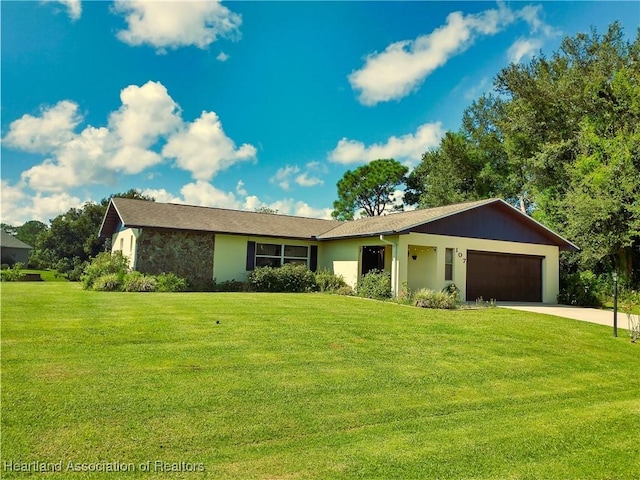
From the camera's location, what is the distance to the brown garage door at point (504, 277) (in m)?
18.8

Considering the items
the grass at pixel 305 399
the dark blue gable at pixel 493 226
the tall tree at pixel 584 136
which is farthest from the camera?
the tall tree at pixel 584 136

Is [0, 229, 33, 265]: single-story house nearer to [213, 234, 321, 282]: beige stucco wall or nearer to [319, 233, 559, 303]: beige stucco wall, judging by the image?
[213, 234, 321, 282]: beige stucco wall

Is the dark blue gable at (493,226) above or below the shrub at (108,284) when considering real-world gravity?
above

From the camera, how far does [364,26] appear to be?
16031 millimetres

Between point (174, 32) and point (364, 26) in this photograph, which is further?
point (364, 26)

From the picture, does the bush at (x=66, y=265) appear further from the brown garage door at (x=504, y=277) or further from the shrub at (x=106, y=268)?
the brown garage door at (x=504, y=277)

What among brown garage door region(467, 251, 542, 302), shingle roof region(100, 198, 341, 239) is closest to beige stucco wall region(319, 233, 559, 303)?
brown garage door region(467, 251, 542, 302)

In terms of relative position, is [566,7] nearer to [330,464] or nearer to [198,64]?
[198,64]

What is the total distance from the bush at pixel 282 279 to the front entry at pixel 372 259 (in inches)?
101

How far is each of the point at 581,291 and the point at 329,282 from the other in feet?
39.0

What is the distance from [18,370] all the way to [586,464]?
6875mm

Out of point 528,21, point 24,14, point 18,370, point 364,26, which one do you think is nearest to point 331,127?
point 364,26

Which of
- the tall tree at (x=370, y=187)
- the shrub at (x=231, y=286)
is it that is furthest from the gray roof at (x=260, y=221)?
the tall tree at (x=370, y=187)

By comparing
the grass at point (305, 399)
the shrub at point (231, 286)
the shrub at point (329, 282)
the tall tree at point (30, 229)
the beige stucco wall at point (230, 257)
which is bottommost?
the grass at point (305, 399)
